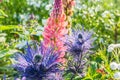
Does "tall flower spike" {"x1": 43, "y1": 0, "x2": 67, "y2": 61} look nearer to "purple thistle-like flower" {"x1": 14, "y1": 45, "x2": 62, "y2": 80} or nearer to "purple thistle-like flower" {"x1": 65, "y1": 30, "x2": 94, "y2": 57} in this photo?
"purple thistle-like flower" {"x1": 65, "y1": 30, "x2": 94, "y2": 57}

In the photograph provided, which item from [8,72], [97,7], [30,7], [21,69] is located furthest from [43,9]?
[21,69]

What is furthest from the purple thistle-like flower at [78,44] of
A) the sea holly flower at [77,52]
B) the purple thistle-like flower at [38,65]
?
the purple thistle-like flower at [38,65]

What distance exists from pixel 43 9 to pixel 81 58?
4.19 meters

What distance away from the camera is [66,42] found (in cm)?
298

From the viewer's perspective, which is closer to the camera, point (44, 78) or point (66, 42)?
point (44, 78)

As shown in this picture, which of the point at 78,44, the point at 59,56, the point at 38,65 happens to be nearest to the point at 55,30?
the point at 78,44

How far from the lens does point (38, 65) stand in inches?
98.0

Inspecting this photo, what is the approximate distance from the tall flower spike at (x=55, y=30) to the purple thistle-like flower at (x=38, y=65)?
1.30ft

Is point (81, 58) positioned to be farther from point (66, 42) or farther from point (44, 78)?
point (44, 78)

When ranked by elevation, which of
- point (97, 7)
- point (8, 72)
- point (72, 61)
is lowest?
point (72, 61)

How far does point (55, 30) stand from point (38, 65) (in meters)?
0.55

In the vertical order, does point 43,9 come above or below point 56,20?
above

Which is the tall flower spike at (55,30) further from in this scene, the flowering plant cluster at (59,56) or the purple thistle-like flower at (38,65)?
the purple thistle-like flower at (38,65)

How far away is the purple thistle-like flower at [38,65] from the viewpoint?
2484mm
